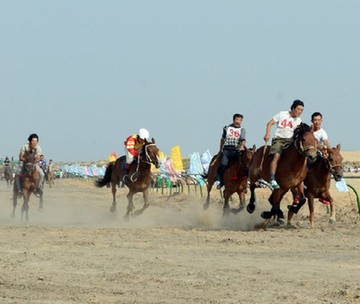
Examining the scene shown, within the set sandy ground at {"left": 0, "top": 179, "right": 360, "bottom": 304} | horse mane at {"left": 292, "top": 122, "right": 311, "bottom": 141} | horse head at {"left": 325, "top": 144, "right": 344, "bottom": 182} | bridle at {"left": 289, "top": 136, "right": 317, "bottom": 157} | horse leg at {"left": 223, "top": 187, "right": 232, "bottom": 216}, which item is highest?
horse mane at {"left": 292, "top": 122, "right": 311, "bottom": 141}

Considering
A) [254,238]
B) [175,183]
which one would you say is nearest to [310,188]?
[254,238]

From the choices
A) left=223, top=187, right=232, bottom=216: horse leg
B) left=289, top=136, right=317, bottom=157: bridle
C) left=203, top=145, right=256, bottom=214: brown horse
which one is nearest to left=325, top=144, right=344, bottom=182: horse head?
left=289, top=136, right=317, bottom=157: bridle

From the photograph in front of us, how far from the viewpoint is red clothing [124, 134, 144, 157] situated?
72.5 ft

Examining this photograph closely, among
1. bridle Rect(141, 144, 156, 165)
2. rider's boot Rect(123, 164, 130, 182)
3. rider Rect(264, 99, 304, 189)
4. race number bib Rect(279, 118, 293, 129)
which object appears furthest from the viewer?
rider's boot Rect(123, 164, 130, 182)

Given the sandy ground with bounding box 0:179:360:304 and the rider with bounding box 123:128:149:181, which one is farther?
the rider with bounding box 123:128:149:181

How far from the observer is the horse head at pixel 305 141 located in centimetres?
1669

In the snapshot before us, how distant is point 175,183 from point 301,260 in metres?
31.1

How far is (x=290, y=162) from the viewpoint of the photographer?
57.2 ft

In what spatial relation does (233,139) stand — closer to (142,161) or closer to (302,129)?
(142,161)

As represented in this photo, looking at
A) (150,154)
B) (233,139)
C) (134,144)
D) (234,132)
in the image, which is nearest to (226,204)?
(233,139)

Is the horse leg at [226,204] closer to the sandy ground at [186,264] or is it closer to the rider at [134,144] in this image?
the sandy ground at [186,264]

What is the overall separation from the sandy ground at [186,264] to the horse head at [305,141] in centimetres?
141

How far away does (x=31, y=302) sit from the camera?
901 centimetres

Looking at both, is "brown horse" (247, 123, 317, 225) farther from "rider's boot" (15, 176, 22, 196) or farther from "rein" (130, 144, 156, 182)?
"rider's boot" (15, 176, 22, 196)
